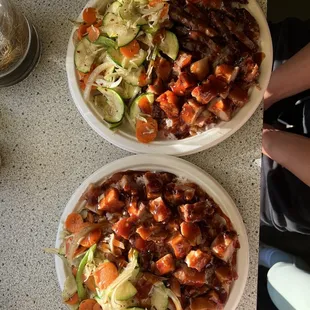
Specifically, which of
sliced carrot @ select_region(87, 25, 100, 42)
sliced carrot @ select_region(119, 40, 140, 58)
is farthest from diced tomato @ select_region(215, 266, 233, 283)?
sliced carrot @ select_region(87, 25, 100, 42)

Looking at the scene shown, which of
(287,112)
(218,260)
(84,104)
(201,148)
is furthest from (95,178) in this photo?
(287,112)

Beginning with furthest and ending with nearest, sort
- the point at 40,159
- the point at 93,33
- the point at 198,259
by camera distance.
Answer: the point at 40,159, the point at 93,33, the point at 198,259

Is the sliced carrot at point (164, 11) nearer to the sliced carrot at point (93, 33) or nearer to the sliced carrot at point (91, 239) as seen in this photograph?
the sliced carrot at point (93, 33)

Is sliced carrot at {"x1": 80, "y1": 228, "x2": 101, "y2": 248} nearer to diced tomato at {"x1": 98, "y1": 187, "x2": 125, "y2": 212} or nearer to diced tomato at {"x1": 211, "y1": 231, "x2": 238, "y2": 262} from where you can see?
diced tomato at {"x1": 98, "y1": 187, "x2": 125, "y2": 212}

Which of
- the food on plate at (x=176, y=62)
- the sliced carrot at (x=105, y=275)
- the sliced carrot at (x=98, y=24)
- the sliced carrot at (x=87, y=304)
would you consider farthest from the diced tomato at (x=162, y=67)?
the sliced carrot at (x=87, y=304)

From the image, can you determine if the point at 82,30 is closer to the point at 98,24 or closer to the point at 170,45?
the point at 98,24

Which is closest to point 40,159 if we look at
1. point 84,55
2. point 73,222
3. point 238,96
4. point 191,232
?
point 73,222
